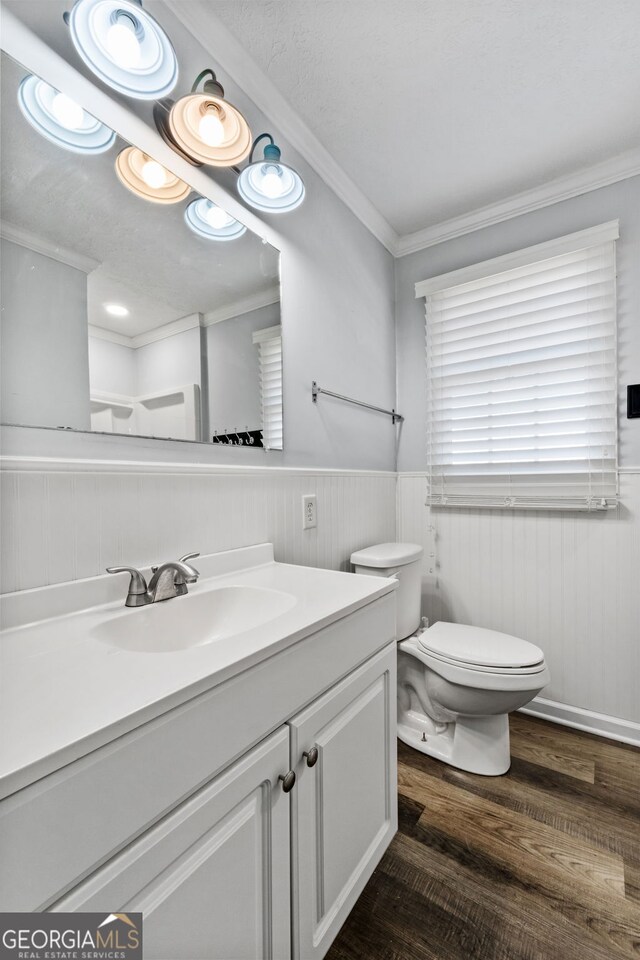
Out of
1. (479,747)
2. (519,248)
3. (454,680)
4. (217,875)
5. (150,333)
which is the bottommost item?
(479,747)

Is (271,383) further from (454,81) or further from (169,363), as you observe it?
(454,81)

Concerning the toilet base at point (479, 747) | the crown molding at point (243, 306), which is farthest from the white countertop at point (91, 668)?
the toilet base at point (479, 747)

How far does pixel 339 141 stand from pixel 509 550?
6.22ft

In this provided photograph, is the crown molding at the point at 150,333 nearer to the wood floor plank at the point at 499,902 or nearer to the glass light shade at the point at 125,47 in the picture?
the glass light shade at the point at 125,47

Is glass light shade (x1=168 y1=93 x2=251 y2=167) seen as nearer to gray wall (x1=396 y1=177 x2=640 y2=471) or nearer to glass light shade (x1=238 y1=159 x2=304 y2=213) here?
glass light shade (x1=238 y1=159 x2=304 y2=213)

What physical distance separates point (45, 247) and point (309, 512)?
1078mm

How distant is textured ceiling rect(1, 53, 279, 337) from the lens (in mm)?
813

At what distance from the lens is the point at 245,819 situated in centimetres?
66

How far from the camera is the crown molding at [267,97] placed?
1154mm

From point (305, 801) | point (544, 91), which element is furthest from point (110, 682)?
point (544, 91)
